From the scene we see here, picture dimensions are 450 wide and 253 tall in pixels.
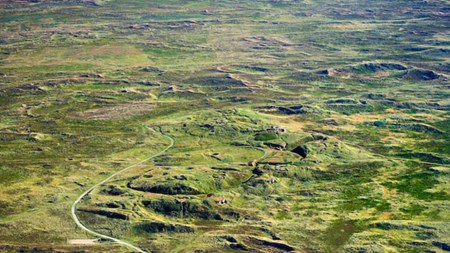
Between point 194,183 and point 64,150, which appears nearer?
point 194,183

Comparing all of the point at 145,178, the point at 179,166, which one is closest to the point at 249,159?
the point at 179,166

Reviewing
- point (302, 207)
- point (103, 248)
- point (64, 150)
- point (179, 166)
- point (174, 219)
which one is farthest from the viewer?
point (64, 150)

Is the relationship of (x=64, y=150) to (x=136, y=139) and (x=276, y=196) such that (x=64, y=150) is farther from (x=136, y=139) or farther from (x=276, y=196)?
(x=276, y=196)

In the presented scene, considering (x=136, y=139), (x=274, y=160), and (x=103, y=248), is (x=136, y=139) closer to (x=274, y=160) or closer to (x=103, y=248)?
(x=274, y=160)

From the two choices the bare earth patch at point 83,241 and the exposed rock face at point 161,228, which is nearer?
the bare earth patch at point 83,241

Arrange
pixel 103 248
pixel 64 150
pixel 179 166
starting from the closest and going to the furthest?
pixel 103 248 < pixel 179 166 < pixel 64 150

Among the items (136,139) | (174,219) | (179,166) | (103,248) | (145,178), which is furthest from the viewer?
(136,139)

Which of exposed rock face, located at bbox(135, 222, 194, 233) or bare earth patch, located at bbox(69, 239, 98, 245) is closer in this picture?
bare earth patch, located at bbox(69, 239, 98, 245)

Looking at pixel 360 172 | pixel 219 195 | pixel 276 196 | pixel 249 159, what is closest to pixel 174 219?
pixel 219 195

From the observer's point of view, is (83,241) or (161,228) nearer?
(83,241)
